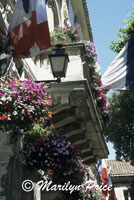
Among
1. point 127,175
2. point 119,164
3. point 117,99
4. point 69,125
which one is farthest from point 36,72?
point 119,164

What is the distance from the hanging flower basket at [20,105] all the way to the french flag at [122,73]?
4.60 m

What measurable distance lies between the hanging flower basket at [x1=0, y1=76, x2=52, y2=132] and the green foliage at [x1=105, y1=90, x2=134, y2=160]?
12.7 m

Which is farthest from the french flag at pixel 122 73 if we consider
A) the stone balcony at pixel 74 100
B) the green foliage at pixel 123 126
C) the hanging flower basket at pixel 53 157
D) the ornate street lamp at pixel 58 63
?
the green foliage at pixel 123 126

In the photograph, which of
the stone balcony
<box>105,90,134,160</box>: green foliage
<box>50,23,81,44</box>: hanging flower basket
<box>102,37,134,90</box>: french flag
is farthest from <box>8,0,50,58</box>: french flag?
<box>105,90,134,160</box>: green foliage

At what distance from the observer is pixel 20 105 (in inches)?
165

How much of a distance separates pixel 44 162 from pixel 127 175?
2607 cm

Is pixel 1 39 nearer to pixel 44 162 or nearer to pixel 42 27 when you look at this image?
pixel 42 27

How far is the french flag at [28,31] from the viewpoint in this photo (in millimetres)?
5723

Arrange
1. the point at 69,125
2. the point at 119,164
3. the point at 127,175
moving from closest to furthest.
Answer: the point at 69,125 → the point at 127,175 → the point at 119,164

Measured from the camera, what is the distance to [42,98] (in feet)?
15.0

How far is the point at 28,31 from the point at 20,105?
209cm

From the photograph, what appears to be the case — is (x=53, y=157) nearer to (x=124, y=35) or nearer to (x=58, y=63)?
(x=58, y=63)

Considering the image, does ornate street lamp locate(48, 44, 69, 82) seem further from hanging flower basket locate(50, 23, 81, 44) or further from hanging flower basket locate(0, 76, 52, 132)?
hanging flower basket locate(50, 23, 81, 44)

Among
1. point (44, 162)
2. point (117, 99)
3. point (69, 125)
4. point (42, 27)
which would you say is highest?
point (117, 99)
